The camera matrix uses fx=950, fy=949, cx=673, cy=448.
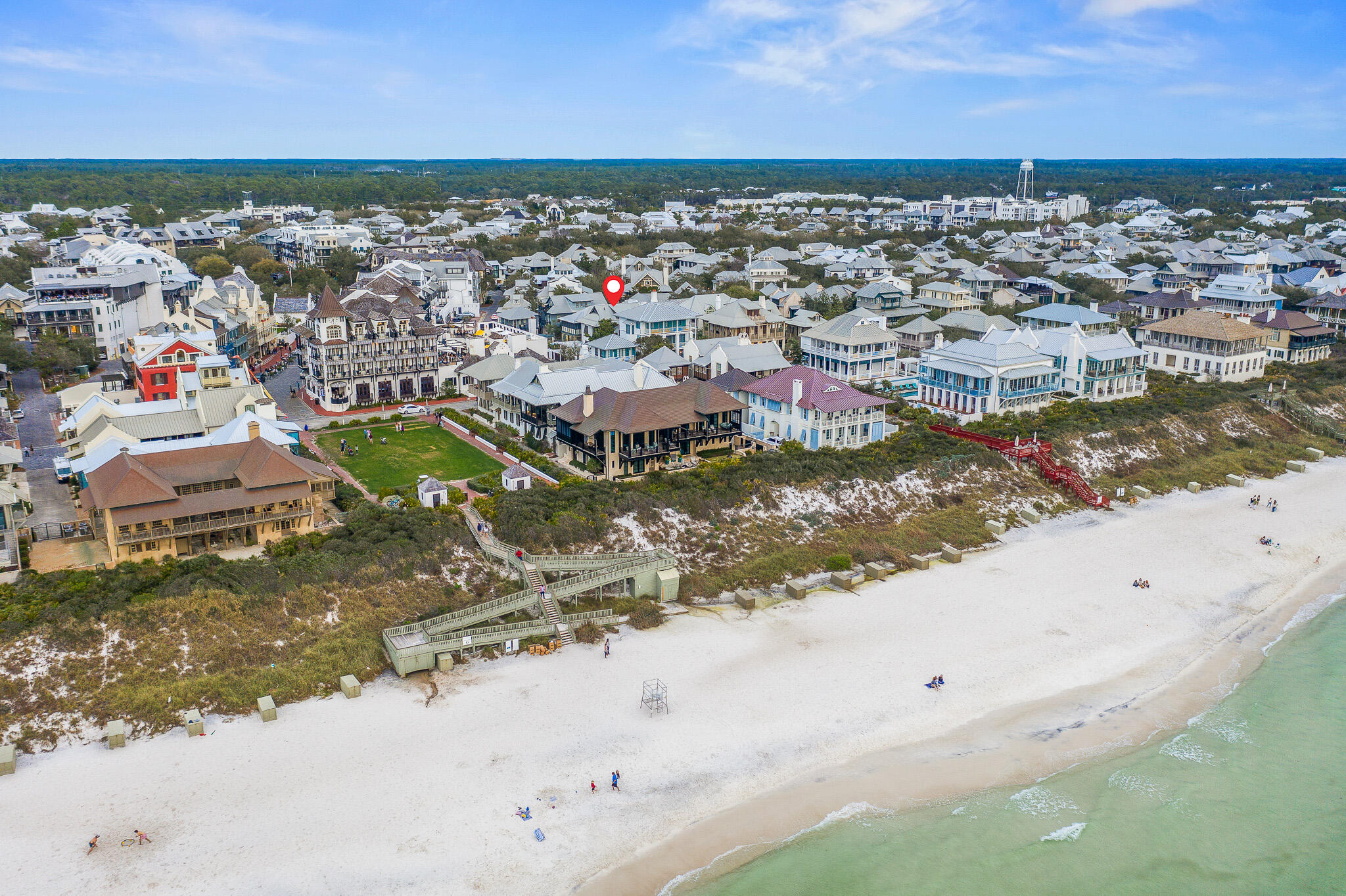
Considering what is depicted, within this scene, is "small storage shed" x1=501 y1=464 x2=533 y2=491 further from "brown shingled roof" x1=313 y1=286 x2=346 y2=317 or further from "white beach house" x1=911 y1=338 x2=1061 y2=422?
"white beach house" x1=911 y1=338 x2=1061 y2=422

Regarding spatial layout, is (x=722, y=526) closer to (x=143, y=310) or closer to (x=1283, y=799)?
(x=1283, y=799)

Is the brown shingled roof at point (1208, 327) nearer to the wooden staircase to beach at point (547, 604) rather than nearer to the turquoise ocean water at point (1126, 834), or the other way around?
the turquoise ocean water at point (1126, 834)

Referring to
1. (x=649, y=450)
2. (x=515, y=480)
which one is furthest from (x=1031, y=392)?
(x=515, y=480)

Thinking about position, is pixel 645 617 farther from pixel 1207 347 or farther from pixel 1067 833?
pixel 1207 347

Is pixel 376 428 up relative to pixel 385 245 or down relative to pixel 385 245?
down

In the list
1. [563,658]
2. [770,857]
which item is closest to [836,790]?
[770,857]

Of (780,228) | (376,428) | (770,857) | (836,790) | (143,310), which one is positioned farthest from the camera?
(780,228)

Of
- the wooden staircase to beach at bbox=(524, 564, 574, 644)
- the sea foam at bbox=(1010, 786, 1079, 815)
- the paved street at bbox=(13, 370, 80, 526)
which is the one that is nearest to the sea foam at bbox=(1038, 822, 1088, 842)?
the sea foam at bbox=(1010, 786, 1079, 815)
